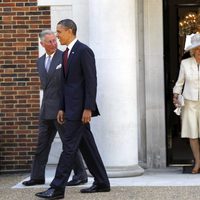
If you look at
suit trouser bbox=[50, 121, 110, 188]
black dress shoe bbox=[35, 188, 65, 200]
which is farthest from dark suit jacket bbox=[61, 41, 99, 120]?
black dress shoe bbox=[35, 188, 65, 200]

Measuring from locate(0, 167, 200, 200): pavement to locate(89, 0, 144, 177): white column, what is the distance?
1.18 ft

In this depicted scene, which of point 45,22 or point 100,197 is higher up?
point 45,22

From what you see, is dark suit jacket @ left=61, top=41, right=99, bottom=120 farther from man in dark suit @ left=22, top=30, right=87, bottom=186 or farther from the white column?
the white column

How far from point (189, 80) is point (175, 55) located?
3.57 ft

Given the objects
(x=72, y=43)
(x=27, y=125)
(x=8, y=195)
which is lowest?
(x=8, y=195)

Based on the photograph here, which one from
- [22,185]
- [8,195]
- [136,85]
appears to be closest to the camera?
[8,195]

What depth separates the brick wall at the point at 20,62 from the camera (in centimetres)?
847

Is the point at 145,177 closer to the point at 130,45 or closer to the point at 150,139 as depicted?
the point at 150,139

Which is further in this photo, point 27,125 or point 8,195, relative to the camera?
point 27,125

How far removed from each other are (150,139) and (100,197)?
2275mm

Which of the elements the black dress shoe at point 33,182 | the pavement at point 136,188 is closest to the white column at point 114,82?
the pavement at point 136,188

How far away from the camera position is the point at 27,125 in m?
8.48

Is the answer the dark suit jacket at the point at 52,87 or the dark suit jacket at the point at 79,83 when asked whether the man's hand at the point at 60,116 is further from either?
the dark suit jacket at the point at 52,87

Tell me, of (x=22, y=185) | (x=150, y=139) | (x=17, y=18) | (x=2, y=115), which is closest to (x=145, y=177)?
(x=150, y=139)
